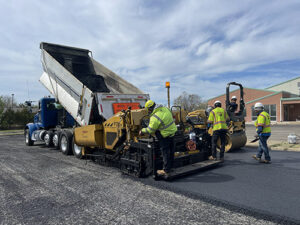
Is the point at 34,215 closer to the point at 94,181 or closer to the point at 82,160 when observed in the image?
the point at 94,181

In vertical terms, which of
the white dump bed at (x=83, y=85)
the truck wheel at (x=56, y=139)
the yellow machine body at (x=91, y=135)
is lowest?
the truck wheel at (x=56, y=139)

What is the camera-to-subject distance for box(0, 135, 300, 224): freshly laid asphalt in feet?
10.5

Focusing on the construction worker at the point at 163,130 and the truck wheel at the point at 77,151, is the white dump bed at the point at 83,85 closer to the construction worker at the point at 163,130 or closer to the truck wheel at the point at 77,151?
the truck wheel at the point at 77,151

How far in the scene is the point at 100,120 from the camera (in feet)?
23.2

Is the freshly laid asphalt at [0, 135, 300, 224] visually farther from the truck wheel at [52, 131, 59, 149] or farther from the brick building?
the brick building

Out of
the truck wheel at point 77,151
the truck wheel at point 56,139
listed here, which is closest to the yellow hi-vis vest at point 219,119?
the truck wheel at point 77,151

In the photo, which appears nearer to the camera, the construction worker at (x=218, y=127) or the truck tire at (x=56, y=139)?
the construction worker at (x=218, y=127)

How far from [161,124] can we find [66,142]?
16.4ft

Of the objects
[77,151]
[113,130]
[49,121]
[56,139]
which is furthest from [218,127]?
[49,121]

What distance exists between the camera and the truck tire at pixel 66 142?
27.5 ft

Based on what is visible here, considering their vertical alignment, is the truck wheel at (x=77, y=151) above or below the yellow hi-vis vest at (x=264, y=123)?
below

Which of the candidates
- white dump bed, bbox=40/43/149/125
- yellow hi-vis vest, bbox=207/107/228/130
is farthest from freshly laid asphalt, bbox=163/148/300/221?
white dump bed, bbox=40/43/149/125

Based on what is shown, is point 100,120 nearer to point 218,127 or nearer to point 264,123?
point 218,127

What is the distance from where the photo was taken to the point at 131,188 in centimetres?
449
